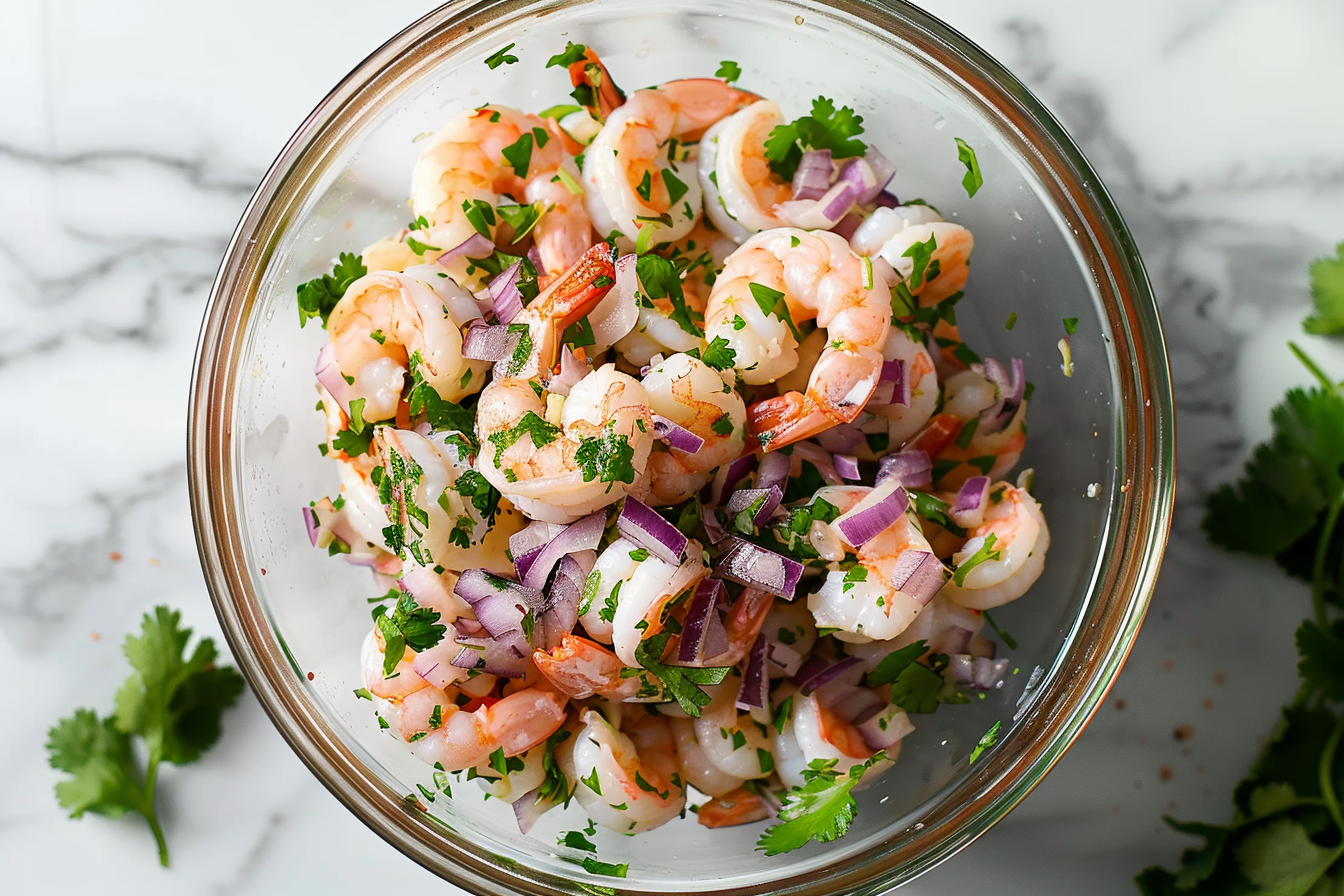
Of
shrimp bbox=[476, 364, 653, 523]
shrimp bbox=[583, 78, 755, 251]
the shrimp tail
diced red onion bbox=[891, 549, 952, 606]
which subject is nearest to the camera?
shrimp bbox=[476, 364, 653, 523]

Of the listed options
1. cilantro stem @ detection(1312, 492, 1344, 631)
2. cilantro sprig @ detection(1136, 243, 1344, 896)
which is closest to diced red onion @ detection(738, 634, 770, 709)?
cilantro sprig @ detection(1136, 243, 1344, 896)

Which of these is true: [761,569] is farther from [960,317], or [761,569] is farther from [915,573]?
[960,317]

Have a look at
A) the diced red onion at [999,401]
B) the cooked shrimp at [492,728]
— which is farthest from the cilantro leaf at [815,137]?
the cooked shrimp at [492,728]

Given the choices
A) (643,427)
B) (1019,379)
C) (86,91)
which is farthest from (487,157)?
(86,91)

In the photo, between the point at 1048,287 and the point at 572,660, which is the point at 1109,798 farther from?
the point at 572,660

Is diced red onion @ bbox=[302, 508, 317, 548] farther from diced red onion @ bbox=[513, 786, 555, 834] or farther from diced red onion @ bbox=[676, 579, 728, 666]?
diced red onion @ bbox=[676, 579, 728, 666]
